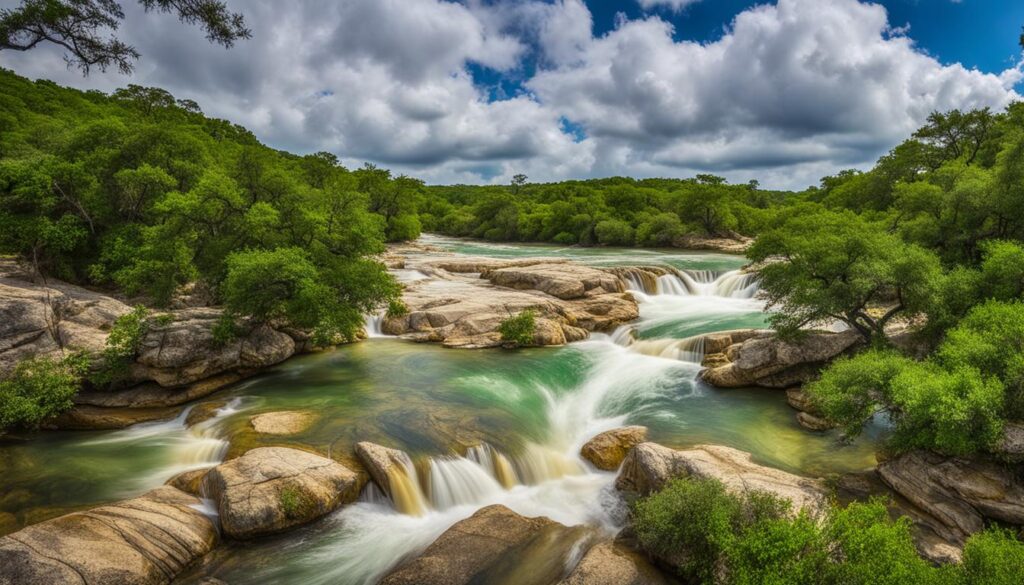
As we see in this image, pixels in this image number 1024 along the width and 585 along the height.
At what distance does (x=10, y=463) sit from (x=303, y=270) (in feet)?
30.9

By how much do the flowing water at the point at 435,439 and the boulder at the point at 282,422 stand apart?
302mm

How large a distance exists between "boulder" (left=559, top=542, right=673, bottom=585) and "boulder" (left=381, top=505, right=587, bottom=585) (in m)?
0.71

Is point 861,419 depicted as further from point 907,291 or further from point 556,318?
point 556,318

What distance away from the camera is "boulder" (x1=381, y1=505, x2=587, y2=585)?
28.1 ft

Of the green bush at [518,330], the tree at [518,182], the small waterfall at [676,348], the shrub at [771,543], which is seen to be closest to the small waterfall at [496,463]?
the shrub at [771,543]

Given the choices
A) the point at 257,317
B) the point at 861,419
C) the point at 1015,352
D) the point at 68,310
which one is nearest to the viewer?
the point at 1015,352

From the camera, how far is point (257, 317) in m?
19.3

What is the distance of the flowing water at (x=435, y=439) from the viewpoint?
1008 centimetres

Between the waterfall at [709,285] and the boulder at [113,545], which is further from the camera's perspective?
the waterfall at [709,285]

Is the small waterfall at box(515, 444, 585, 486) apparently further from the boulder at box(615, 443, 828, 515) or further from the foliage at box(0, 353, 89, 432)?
the foliage at box(0, 353, 89, 432)

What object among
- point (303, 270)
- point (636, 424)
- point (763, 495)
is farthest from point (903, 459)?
point (303, 270)

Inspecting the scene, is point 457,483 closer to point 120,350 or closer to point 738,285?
point 120,350

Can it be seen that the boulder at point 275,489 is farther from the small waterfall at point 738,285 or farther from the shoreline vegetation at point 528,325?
the small waterfall at point 738,285

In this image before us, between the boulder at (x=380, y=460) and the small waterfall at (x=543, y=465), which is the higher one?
the boulder at (x=380, y=460)
